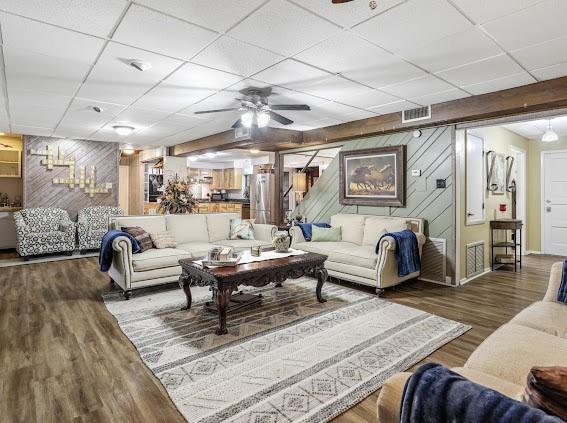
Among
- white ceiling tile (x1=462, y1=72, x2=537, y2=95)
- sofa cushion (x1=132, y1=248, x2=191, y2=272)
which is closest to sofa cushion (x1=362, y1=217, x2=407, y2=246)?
white ceiling tile (x1=462, y1=72, x2=537, y2=95)

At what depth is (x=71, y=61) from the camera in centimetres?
310

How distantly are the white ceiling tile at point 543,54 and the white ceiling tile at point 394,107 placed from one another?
4.86 feet

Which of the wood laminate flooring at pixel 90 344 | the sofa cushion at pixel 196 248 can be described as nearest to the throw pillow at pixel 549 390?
the wood laminate flooring at pixel 90 344

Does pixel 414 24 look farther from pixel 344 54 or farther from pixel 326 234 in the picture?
pixel 326 234

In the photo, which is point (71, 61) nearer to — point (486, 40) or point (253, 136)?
point (253, 136)

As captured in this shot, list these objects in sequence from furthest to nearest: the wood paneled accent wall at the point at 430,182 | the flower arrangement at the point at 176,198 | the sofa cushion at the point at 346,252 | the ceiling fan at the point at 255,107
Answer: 1. the flower arrangement at the point at 176,198
2. the wood paneled accent wall at the point at 430,182
3. the sofa cushion at the point at 346,252
4. the ceiling fan at the point at 255,107

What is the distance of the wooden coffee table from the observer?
299 centimetres

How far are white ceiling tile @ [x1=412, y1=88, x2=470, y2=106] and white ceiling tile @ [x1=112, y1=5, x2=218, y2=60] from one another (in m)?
2.85

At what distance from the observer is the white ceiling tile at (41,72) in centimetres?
303

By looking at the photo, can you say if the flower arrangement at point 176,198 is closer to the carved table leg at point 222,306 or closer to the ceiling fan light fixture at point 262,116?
the ceiling fan light fixture at point 262,116

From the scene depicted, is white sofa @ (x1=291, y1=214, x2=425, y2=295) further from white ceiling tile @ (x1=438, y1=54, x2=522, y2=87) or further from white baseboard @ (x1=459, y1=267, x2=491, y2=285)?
white ceiling tile @ (x1=438, y1=54, x2=522, y2=87)

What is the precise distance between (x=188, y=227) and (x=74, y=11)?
135 inches

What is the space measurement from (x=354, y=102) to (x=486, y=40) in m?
1.91

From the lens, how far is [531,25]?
7.85 ft
